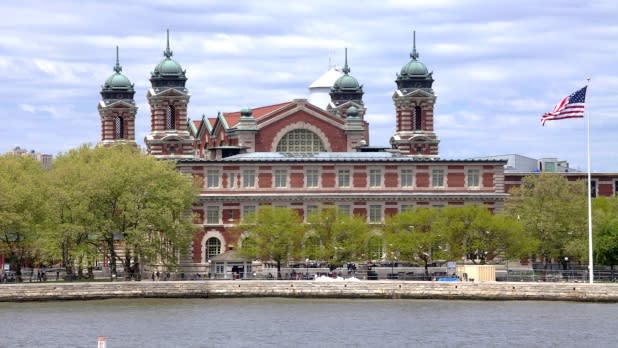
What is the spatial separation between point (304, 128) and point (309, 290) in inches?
1725

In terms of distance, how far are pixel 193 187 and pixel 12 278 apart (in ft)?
62.4

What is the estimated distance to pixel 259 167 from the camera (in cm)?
14562

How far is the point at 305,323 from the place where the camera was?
99.9 meters

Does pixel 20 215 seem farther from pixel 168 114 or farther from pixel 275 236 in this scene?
pixel 168 114

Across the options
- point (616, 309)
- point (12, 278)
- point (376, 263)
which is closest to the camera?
point (616, 309)

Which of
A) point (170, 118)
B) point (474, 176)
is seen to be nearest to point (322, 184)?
point (474, 176)

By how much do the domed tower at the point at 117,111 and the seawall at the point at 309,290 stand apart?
62.6 metres

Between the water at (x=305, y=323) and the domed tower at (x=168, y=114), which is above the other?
the domed tower at (x=168, y=114)

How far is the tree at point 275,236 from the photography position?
447ft

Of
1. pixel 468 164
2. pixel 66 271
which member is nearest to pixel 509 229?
pixel 468 164

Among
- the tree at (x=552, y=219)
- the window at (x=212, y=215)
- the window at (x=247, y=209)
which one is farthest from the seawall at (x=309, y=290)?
the tree at (x=552, y=219)

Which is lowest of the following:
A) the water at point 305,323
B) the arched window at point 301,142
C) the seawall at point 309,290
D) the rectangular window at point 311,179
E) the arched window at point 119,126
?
the water at point 305,323

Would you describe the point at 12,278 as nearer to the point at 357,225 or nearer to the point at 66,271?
the point at 66,271

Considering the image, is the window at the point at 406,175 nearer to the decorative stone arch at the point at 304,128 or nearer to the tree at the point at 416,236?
the tree at the point at 416,236
